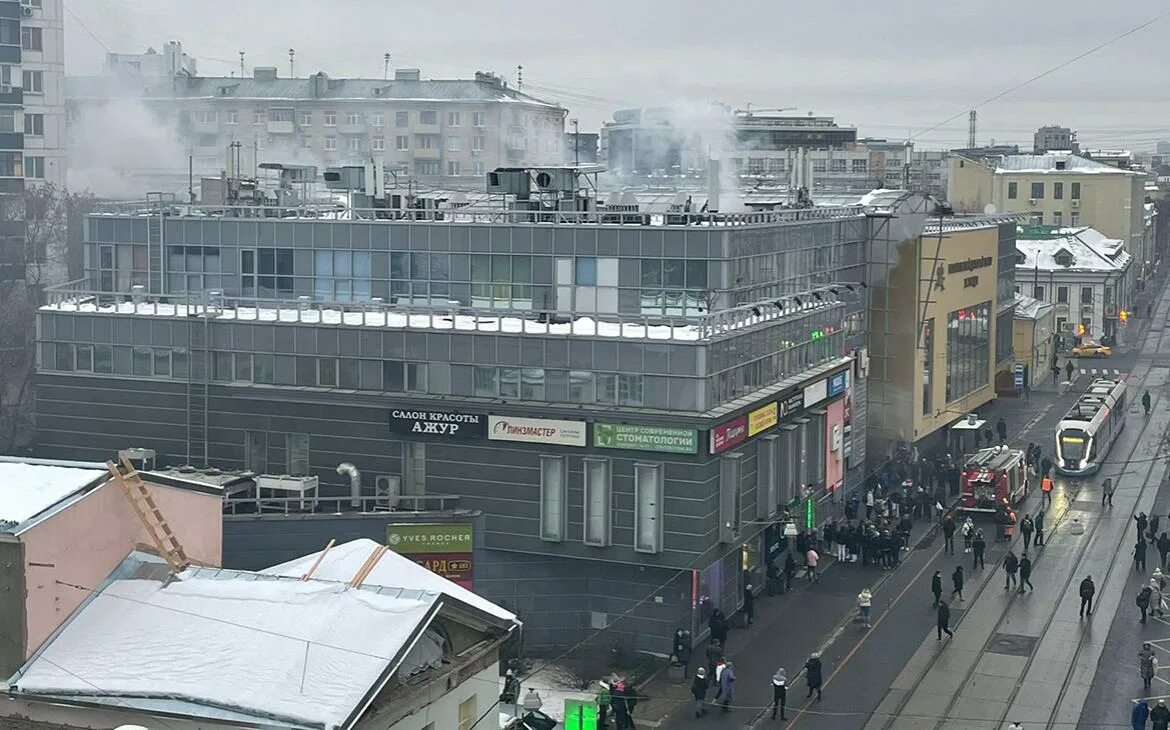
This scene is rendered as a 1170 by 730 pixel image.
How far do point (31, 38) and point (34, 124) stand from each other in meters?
4.16

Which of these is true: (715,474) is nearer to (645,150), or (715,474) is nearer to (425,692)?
(425,692)

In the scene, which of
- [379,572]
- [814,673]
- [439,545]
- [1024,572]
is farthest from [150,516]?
[1024,572]

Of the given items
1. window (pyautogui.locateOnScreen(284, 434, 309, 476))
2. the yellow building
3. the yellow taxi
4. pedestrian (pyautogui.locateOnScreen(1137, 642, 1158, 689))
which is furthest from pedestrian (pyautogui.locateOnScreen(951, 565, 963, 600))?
the yellow taxi

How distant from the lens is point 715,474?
37.9 metres

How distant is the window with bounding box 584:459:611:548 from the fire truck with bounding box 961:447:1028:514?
57.9 ft

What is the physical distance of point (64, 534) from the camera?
19172 millimetres

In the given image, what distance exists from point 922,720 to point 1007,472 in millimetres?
20772

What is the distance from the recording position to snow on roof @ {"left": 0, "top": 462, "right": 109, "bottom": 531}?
754 inches

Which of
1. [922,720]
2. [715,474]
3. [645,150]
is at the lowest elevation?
[922,720]

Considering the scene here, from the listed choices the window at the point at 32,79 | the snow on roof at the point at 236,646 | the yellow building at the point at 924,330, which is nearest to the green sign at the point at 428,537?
the snow on roof at the point at 236,646

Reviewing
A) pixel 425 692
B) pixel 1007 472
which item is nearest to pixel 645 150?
pixel 1007 472

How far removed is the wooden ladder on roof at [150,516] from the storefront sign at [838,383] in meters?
29.6

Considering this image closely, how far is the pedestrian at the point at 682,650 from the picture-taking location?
35000 mm

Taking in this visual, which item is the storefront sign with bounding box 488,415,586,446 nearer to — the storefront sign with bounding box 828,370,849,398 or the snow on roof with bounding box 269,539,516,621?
the storefront sign with bounding box 828,370,849,398
